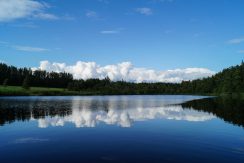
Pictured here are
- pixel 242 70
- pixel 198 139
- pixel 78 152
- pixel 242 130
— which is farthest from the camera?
pixel 242 70

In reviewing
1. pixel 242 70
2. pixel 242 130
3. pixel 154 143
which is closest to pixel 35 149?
pixel 154 143

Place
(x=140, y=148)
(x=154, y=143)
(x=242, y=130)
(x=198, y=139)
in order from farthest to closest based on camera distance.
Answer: (x=242, y=130) → (x=198, y=139) → (x=154, y=143) → (x=140, y=148)

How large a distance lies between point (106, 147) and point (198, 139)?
34.1ft

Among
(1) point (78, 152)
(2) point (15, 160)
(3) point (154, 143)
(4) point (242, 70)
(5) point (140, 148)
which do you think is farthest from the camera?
(4) point (242, 70)

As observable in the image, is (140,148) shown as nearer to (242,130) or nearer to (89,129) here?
(89,129)

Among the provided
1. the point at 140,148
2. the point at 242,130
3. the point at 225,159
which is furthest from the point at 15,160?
the point at 242,130

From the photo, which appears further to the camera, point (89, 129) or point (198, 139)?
point (89, 129)

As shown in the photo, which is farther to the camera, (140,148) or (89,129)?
(89,129)

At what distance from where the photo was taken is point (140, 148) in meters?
24.5

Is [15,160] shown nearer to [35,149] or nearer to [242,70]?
[35,149]

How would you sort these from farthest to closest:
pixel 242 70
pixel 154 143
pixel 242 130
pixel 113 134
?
pixel 242 70 < pixel 242 130 < pixel 113 134 < pixel 154 143

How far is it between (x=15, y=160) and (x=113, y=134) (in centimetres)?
1345

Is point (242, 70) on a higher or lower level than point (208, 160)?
higher

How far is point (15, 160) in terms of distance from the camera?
20422 mm
